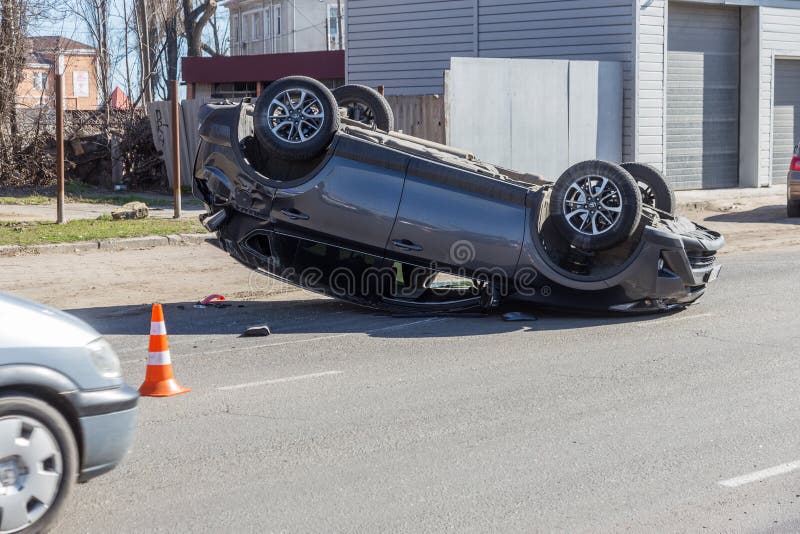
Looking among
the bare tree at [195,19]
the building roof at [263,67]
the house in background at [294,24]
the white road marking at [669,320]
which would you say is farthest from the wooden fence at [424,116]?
the house in background at [294,24]

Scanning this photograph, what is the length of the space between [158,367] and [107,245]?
7393mm

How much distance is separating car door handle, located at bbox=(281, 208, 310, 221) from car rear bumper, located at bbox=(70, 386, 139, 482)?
15.3 ft

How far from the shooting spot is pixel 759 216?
768 inches

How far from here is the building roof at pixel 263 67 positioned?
114 feet

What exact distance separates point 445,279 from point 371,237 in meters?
3.23

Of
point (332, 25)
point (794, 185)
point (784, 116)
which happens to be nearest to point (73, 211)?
point (794, 185)

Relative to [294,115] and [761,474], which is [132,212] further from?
[761,474]

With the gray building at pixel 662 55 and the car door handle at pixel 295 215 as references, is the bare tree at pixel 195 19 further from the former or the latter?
the car door handle at pixel 295 215

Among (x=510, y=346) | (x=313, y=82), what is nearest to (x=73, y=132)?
(x=313, y=82)

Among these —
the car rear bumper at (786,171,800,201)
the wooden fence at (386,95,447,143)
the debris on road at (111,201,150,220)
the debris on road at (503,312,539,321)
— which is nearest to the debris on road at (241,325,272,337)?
the debris on road at (503,312,539,321)

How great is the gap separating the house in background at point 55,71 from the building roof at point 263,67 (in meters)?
3.91

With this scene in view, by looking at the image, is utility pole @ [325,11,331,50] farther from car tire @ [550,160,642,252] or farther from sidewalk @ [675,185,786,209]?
car tire @ [550,160,642,252]

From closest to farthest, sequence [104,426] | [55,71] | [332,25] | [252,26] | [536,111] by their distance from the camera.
Answer: [104,426]
[55,71]
[536,111]
[332,25]
[252,26]

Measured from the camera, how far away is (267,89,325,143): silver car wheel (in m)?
9.46
